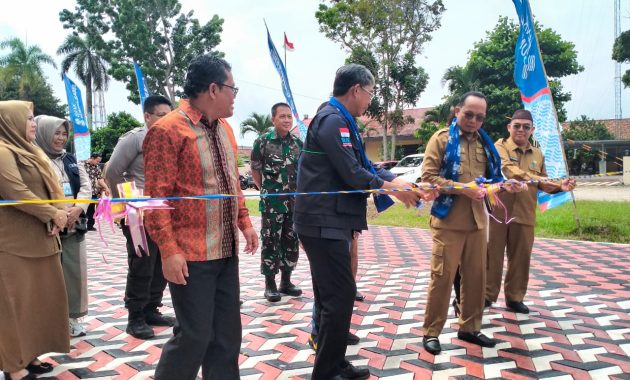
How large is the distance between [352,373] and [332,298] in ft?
1.93

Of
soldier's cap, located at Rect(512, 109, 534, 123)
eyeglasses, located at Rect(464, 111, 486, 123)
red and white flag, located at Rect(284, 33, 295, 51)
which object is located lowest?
eyeglasses, located at Rect(464, 111, 486, 123)

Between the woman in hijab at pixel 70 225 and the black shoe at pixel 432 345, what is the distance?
255cm

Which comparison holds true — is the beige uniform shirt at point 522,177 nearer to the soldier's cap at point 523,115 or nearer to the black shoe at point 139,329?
the soldier's cap at point 523,115

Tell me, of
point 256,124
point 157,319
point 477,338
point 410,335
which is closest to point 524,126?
point 477,338

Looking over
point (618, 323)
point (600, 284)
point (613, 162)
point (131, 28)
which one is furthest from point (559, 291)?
point (613, 162)

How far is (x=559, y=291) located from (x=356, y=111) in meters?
3.37

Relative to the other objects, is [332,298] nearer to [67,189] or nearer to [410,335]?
[410,335]

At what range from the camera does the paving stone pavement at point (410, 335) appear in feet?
9.94

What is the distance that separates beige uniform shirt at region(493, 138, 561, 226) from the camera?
4.27m

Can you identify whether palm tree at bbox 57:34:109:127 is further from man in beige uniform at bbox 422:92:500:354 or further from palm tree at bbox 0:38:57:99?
man in beige uniform at bbox 422:92:500:354

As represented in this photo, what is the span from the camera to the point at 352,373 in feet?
9.41

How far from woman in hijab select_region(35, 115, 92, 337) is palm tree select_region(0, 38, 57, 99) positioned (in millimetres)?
34648

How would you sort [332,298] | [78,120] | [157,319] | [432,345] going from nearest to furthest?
[332,298]
[432,345]
[157,319]
[78,120]

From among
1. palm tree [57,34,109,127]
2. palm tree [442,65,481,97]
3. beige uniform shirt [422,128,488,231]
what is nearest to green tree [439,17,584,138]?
palm tree [442,65,481,97]
